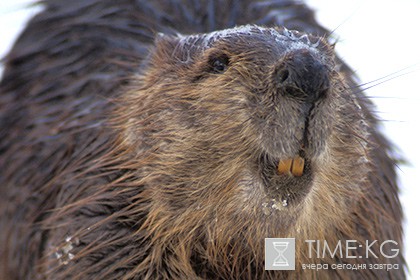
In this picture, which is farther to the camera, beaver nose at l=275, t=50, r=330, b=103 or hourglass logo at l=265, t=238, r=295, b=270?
hourglass logo at l=265, t=238, r=295, b=270

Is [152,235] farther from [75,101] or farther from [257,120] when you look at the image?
[75,101]

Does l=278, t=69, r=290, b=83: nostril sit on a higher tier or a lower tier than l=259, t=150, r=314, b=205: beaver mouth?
higher

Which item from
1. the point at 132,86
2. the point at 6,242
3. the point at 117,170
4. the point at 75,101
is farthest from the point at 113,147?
the point at 6,242

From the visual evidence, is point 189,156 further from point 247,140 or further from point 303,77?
point 303,77

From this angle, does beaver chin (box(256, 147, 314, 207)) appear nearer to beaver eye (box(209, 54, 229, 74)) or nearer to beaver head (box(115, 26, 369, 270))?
beaver head (box(115, 26, 369, 270))

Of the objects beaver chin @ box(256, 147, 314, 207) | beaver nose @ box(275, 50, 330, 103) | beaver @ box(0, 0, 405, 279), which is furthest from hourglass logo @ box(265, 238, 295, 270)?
beaver nose @ box(275, 50, 330, 103)

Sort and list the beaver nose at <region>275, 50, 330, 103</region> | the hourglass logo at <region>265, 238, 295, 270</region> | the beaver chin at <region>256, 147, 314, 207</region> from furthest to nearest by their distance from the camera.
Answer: the hourglass logo at <region>265, 238, 295, 270</region>, the beaver chin at <region>256, 147, 314, 207</region>, the beaver nose at <region>275, 50, 330, 103</region>

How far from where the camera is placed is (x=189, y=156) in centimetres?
268

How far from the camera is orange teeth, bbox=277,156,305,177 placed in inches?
96.3

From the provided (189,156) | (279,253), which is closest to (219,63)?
(189,156)

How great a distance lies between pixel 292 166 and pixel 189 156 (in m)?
0.38

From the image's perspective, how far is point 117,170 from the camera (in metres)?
2.95

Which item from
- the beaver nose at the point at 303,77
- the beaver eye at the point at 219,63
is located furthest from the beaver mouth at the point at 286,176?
the beaver eye at the point at 219,63

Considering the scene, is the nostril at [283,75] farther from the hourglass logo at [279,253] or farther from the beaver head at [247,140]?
the hourglass logo at [279,253]
